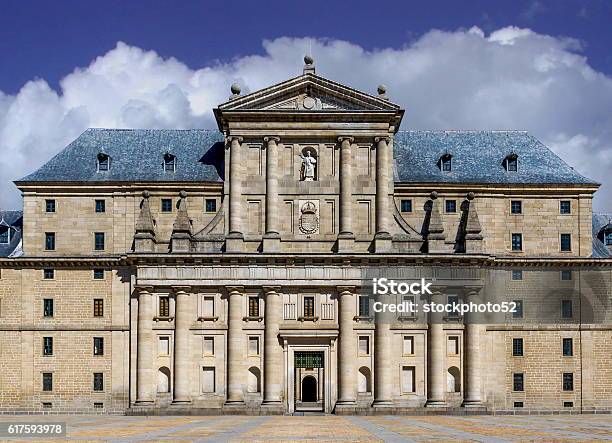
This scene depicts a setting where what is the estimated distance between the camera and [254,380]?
6750 centimetres

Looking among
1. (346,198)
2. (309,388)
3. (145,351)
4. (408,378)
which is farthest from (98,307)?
(309,388)

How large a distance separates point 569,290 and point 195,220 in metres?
27.4

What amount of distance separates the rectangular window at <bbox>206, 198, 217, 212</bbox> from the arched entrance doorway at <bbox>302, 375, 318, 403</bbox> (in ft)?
162

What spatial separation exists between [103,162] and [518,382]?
3419 centimetres

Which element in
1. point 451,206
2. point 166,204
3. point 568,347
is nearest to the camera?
point 568,347

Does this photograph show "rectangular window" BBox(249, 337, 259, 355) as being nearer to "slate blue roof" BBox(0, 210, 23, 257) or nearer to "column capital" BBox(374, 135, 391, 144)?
"column capital" BBox(374, 135, 391, 144)

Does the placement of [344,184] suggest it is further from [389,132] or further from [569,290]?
[569,290]

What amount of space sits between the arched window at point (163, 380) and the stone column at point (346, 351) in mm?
11881

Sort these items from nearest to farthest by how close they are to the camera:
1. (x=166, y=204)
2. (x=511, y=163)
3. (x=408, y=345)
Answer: (x=408, y=345)
(x=166, y=204)
(x=511, y=163)

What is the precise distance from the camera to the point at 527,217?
71.8m

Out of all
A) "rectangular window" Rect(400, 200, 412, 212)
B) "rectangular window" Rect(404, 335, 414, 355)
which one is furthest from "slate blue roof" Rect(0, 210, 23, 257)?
"rectangular window" Rect(404, 335, 414, 355)

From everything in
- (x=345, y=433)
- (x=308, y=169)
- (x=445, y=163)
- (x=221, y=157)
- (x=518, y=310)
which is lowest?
(x=345, y=433)

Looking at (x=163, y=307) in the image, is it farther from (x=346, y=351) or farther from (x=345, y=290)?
(x=346, y=351)

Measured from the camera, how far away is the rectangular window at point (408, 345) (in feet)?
223
